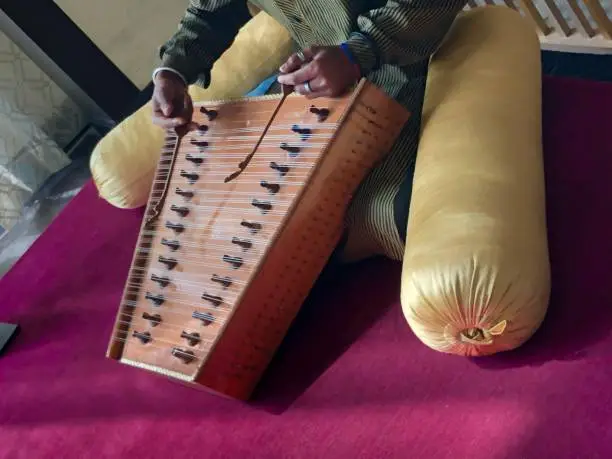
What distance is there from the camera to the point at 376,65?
3.78ft

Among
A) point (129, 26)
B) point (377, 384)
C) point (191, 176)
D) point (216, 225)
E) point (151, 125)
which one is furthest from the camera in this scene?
point (129, 26)

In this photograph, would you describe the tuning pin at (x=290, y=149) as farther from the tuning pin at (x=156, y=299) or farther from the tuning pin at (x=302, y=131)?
the tuning pin at (x=156, y=299)

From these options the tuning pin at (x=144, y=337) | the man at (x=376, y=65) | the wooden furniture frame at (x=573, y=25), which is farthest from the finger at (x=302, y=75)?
the wooden furniture frame at (x=573, y=25)

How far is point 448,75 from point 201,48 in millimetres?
563

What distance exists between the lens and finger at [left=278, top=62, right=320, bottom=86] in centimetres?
108

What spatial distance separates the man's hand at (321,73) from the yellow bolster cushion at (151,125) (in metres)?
0.58

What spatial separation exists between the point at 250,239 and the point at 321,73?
11.1 inches

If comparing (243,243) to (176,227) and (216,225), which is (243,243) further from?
(176,227)

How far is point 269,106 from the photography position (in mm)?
1224

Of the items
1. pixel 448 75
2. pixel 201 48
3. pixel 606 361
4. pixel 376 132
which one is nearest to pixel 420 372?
pixel 606 361

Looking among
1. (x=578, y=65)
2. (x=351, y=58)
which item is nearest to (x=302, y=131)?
(x=351, y=58)

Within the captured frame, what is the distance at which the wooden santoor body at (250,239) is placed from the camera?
1081 millimetres

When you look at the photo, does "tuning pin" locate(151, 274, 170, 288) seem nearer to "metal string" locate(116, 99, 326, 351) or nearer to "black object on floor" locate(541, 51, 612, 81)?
"metal string" locate(116, 99, 326, 351)

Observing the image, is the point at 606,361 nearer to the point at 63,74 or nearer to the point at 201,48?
the point at 201,48
